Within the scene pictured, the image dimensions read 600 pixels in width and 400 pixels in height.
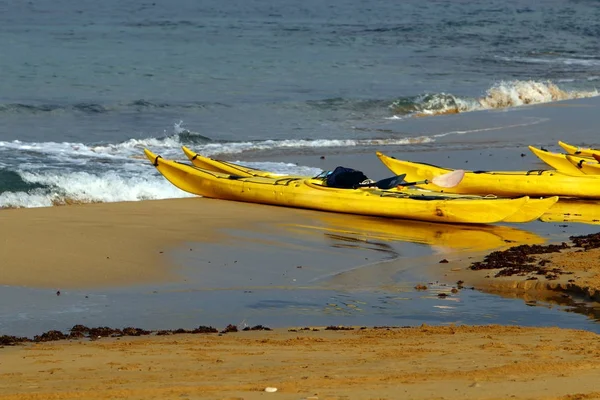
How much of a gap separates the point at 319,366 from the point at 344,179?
25.8ft

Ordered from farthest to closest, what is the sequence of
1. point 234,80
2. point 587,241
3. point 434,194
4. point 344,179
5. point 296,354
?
point 234,80, point 344,179, point 434,194, point 587,241, point 296,354

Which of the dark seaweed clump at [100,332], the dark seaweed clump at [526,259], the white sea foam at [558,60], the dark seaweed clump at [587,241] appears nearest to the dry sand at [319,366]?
the dark seaweed clump at [100,332]

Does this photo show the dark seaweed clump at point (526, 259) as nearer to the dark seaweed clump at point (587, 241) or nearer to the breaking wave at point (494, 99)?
the dark seaweed clump at point (587, 241)

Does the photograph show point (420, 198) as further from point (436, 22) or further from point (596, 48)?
point (436, 22)

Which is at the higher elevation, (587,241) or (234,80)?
(234,80)

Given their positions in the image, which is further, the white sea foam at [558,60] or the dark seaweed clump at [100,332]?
the white sea foam at [558,60]

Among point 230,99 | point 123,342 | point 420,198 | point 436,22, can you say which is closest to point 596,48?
point 436,22

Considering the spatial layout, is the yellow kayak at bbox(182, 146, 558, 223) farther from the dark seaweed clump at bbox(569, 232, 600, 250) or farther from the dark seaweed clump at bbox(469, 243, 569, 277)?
the dark seaweed clump at bbox(469, 243, 569, 277)

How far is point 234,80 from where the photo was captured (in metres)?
28.0

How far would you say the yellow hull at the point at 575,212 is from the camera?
13.3 meters

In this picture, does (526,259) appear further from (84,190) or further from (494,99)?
(494,99)

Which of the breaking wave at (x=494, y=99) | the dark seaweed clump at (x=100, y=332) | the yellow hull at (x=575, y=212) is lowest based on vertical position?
the dark seaweed clump at (x=100, y=332)

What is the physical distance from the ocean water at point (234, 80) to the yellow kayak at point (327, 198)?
0.48m

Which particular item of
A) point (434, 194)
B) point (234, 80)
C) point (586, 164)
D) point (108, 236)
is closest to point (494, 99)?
point (234, 80)
